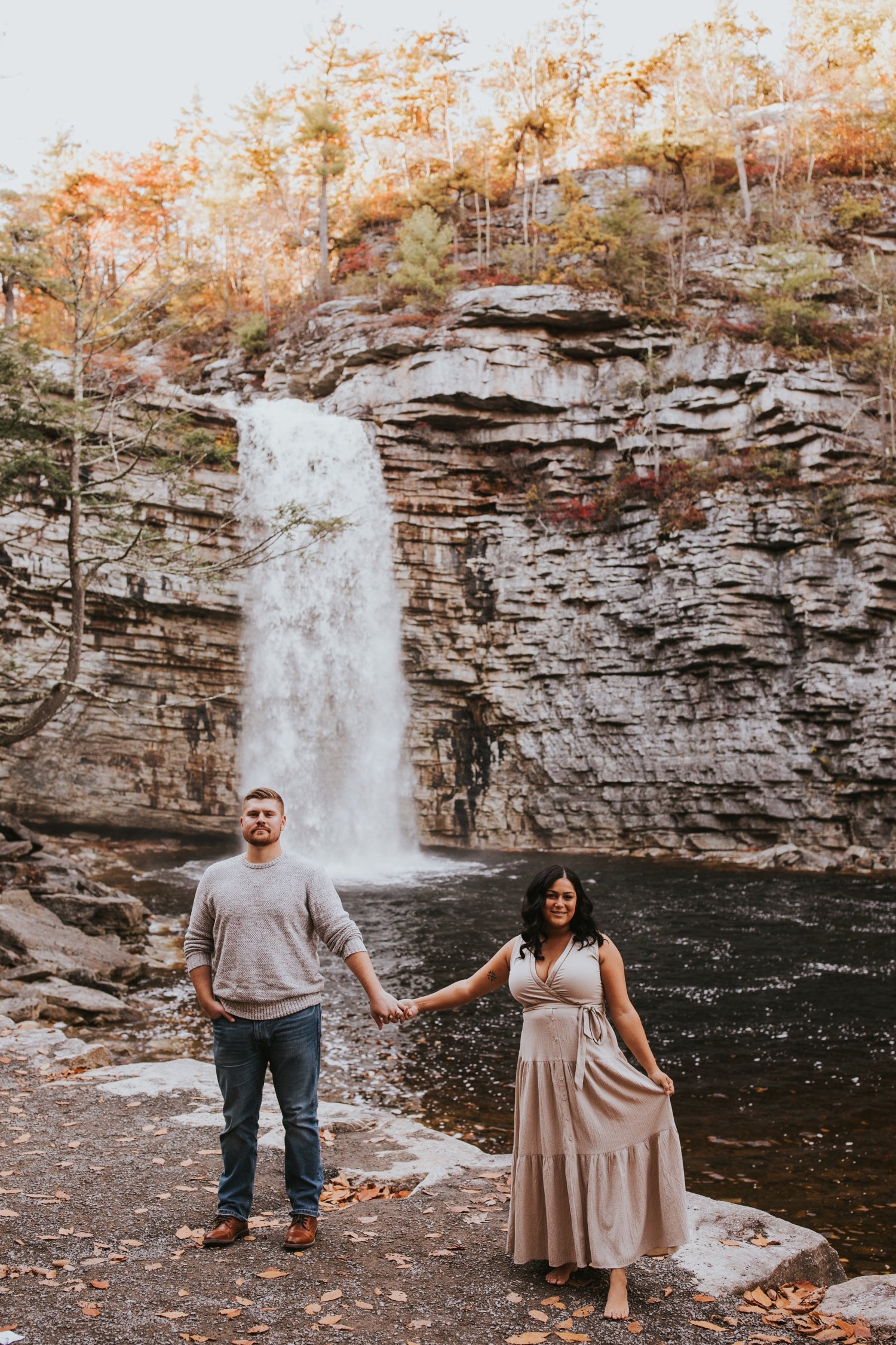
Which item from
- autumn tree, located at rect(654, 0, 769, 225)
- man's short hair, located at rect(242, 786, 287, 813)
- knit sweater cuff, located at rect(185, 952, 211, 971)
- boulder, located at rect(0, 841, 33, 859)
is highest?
autumn tree, located at rect(654, 0, 769, 225)

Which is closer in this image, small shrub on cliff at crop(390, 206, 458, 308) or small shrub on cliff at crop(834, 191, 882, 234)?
small shrub on cliff at crop(390, 206, 458, 308)

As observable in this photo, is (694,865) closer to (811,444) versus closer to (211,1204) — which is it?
(811,444)

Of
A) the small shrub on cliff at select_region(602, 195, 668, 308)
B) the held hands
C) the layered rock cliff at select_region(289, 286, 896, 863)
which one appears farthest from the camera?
the small shrub on cliff at select_region(602, 195, 668, 308)

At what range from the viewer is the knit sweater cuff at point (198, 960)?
441 cm

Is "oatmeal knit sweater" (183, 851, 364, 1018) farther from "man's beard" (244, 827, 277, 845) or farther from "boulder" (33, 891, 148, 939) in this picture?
"boulder" (33, 891, 148, 939)

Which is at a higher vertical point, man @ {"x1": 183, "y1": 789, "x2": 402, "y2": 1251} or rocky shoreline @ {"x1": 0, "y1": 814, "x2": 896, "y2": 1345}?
man @ {"x1": 183, "y1": 789, "x2": 402, "y2": 1251}

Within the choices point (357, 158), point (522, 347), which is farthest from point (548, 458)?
point (357, 158)

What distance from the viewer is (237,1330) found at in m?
3.49

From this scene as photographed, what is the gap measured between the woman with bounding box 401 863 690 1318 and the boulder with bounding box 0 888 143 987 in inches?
343

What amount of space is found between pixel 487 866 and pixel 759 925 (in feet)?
27.0

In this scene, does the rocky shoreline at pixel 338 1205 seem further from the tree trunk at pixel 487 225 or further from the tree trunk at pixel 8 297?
the tree trunk at pixel 487 225

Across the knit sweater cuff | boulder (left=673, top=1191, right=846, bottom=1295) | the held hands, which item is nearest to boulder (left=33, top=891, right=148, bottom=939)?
the knit sweater cuff

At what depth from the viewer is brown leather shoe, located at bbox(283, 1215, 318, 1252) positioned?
13.7 feet

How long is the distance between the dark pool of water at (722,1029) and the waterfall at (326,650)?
5.91 meters
